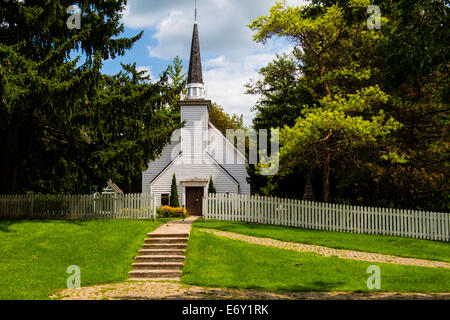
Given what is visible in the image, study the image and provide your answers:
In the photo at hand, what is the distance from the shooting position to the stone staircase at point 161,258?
35.9ft

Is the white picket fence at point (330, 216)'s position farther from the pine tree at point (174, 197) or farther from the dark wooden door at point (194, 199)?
the dark wooden door at point (194, 199)

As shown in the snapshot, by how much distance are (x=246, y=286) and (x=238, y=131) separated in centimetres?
3757

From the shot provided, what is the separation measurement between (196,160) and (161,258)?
54.6ft

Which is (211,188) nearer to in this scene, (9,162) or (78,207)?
(78,207)

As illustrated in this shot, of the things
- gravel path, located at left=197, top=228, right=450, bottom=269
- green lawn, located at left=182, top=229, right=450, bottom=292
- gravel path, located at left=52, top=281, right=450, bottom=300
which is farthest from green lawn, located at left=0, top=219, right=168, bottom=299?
gravel path, located at left=197, top=228, right=450, bottom=269

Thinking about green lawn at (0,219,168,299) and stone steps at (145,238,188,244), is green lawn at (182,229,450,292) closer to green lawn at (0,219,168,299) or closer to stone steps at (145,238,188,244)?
stone steps at (145,238,188,244)

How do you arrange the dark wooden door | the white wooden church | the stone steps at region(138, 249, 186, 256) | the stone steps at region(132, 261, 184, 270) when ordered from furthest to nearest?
the dark wooden door < the white wooden church < the stone steps at region(138, 249, 186, 256) < the stone steps at region(132, 261, 184, 270)

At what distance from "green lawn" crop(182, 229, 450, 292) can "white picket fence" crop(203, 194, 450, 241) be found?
217 inches

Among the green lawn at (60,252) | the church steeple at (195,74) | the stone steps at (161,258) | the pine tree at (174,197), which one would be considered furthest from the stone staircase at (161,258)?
the church steeple at (195,74)

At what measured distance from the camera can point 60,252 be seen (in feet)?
41.4

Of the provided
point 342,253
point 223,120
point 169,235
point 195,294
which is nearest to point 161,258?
point 169,235

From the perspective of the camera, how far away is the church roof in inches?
1236

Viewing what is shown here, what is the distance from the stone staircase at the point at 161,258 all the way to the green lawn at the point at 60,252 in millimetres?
297

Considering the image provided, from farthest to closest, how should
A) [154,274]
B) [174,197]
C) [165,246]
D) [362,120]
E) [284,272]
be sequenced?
1. [174,197]
2. [362,120]
3. [165,246]
4. [154,274]
5. [284,272]
